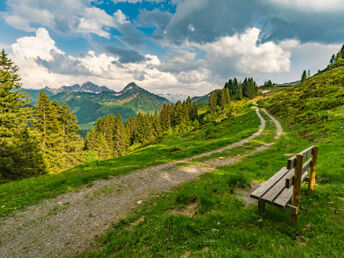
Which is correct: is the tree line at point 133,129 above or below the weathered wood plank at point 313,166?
below

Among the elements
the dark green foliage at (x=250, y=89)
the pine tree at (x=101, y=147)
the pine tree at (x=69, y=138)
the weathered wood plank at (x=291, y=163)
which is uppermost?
the dark green foliage at (x=250, y=89)

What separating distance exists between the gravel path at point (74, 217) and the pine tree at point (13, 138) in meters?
19.7

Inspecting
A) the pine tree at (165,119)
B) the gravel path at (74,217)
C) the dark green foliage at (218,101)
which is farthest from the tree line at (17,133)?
the dark green foliage at (218,101)

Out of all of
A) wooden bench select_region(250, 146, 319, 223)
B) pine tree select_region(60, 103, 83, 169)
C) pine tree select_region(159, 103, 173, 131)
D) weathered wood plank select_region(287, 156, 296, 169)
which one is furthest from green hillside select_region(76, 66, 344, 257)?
pine tree select_region(159, 103, 173, 131)

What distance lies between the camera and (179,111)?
296 ft

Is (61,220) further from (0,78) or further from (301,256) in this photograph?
(0,78)

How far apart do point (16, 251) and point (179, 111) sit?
285 ft

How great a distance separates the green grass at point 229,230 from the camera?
370 centimetres

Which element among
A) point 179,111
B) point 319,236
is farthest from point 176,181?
point 179,111

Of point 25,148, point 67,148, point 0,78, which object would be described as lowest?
point 67,148

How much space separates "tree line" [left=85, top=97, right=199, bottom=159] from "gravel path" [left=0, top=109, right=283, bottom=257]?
5726 cm

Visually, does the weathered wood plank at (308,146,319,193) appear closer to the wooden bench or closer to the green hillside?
the wooden bench

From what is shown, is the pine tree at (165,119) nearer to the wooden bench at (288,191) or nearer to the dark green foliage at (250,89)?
the dark green foliage at (250,89)

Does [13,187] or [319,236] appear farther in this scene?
[13,187]
